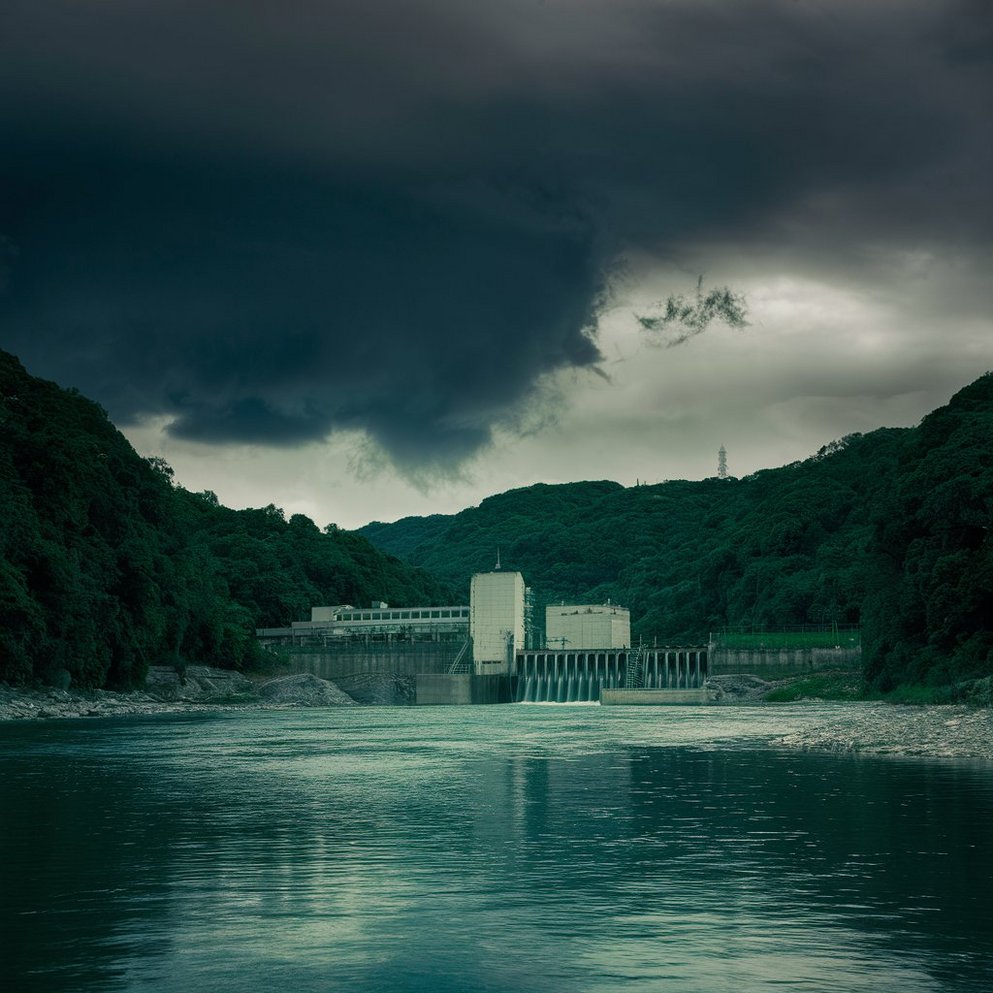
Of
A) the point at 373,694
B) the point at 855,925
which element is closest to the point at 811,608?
the point at 373,694

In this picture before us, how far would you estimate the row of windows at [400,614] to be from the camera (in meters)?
155

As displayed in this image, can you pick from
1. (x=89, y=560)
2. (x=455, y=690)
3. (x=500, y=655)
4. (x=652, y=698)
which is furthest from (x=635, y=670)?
(x=89, y=560)

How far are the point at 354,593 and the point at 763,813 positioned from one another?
158 m

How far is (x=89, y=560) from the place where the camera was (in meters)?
91.2

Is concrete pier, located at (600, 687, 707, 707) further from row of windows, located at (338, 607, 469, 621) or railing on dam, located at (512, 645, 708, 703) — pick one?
row of windows, located at (338, 607, 469, 621)

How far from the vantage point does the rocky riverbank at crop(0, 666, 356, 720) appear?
7512 cm

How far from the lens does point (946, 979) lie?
10961mm

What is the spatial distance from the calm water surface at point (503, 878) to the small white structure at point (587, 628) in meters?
103

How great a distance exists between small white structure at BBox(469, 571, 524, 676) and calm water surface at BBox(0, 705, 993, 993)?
94.6 metres

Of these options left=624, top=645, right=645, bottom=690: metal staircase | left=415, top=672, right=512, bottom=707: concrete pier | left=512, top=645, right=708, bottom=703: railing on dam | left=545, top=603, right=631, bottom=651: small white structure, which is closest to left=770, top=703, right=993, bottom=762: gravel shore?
left=624, top=645, right=645, bottom=690: metal staircase

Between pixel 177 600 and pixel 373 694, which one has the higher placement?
pixel 177 600

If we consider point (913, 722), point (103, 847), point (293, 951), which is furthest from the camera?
point (913, 722)

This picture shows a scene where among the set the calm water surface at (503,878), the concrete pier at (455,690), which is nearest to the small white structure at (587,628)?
the concrete pier at (455,690)

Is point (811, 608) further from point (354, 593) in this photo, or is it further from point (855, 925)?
point (855, 925)
